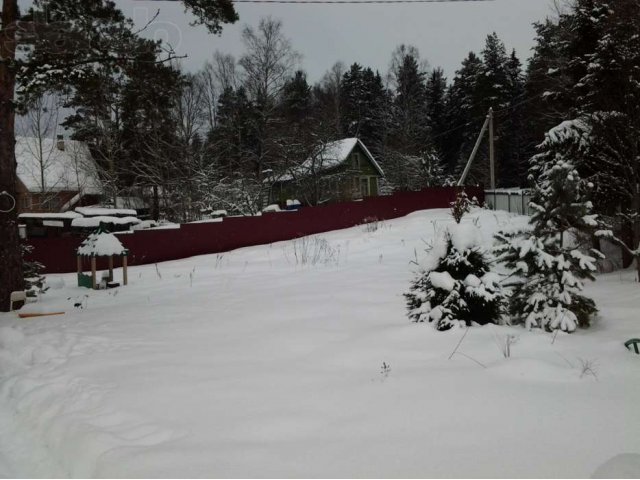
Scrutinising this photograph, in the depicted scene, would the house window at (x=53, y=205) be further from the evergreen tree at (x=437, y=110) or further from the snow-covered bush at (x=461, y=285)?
the evergreen tree at (x=437, y=110)

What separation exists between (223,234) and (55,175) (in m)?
20.1

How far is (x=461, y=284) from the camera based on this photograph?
174 inches

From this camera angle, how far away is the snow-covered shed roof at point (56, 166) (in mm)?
26344

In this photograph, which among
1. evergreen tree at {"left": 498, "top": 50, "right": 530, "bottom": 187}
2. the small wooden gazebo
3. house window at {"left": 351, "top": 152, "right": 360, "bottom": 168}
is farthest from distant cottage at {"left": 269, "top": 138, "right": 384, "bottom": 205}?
evergreen tree at {"left": 498, "top": 50, "right": 530, "bottom": 187}

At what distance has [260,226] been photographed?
656 inches

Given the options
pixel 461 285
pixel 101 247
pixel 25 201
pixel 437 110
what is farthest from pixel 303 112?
pixel 461 285

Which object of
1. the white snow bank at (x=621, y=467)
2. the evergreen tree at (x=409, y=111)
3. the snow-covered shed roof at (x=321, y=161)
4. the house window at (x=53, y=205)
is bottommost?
the white snow bank at (x=621, y=467)

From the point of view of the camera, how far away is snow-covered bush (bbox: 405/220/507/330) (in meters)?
4.38

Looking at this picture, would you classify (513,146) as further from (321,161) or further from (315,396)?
(315,396)

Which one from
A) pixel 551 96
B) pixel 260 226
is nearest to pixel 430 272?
pixel 551 96

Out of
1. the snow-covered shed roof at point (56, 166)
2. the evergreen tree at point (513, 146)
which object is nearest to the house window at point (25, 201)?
the snow-covered shed roof at point (56, 166)

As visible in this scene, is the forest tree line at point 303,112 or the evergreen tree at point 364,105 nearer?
the forest tree line at point 303,112

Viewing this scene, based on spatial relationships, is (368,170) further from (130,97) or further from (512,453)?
(512,453)

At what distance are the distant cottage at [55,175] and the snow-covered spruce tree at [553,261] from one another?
2623cm
